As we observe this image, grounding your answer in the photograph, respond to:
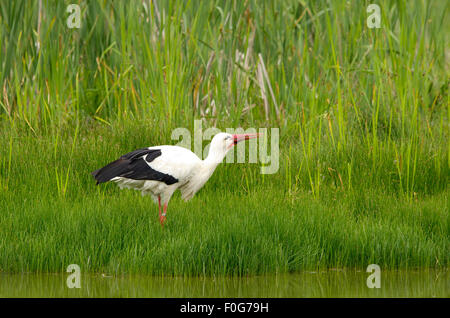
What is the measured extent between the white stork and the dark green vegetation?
186 millimetres

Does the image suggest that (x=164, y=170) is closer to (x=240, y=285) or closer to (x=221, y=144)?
(x=221, y=144)

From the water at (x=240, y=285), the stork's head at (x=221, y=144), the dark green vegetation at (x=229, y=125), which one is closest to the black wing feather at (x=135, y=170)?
the dark green vegetation at (x=229, y=125)

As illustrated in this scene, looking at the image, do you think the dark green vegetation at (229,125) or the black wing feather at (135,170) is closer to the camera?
the dark green vegetation at (229,125)

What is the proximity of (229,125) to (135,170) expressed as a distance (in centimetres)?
165

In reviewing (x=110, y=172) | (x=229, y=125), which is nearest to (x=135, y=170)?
(x=110, y=172)

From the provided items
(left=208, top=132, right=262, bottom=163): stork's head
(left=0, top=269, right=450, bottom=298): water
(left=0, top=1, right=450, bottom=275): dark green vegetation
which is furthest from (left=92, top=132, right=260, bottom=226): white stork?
(left=0, top=269, right=450, bottom=298): water

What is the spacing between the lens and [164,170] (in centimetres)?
652

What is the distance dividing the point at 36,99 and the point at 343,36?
11.8 feet

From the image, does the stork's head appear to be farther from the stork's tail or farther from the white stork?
the stork's tail

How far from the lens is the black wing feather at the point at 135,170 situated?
6.39 metres

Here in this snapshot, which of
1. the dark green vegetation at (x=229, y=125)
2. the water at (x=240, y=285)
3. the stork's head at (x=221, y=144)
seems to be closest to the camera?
the water at (x=240, y=285)

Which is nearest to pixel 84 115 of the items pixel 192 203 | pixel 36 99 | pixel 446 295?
pixel 36 99

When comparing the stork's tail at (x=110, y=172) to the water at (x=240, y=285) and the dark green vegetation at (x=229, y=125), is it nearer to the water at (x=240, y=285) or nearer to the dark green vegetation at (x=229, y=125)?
the dark green vegetation at (x=229, y=125)

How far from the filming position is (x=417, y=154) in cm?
721
